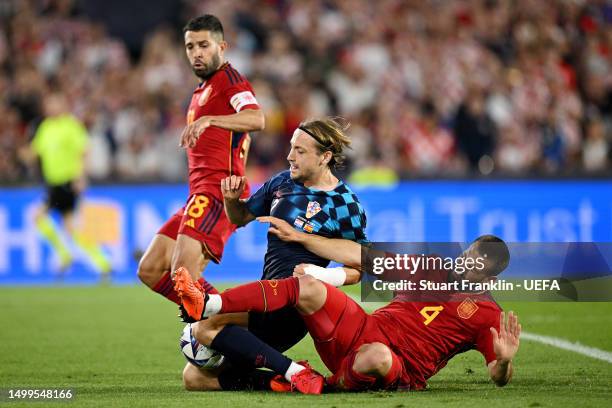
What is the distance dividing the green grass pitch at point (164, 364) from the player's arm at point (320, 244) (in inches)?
30.2

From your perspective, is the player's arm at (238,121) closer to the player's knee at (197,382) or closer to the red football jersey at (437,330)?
the player's knee at (197,382)

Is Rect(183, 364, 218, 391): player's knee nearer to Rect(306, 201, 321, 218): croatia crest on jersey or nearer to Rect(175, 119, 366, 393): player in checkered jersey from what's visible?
Rect(175, 119, 366, 393): player in checkered jersey

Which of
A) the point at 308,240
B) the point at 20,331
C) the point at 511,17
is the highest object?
the point at 511,17

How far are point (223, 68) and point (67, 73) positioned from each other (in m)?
9.37

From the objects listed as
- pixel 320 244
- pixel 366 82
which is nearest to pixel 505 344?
pixel 320 244

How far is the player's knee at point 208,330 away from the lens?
5.91 m

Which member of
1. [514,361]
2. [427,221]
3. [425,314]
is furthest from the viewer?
[427,221]

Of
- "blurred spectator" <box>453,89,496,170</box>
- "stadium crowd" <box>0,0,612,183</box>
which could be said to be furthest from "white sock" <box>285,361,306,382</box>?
"blurred spectator" <box>453,89,496,170</box>

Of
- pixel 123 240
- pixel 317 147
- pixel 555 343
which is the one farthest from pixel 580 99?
pixel 317 147

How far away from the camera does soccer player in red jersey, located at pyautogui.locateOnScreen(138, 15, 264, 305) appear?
7508 mm

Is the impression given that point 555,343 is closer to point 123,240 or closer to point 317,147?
point 317,147

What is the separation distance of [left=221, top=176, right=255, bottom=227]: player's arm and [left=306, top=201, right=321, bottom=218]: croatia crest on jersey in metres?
0.48

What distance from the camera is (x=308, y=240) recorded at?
6.09m

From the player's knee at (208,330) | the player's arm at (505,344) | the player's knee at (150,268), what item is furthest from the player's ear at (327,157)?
the player's knee at (150,268)
